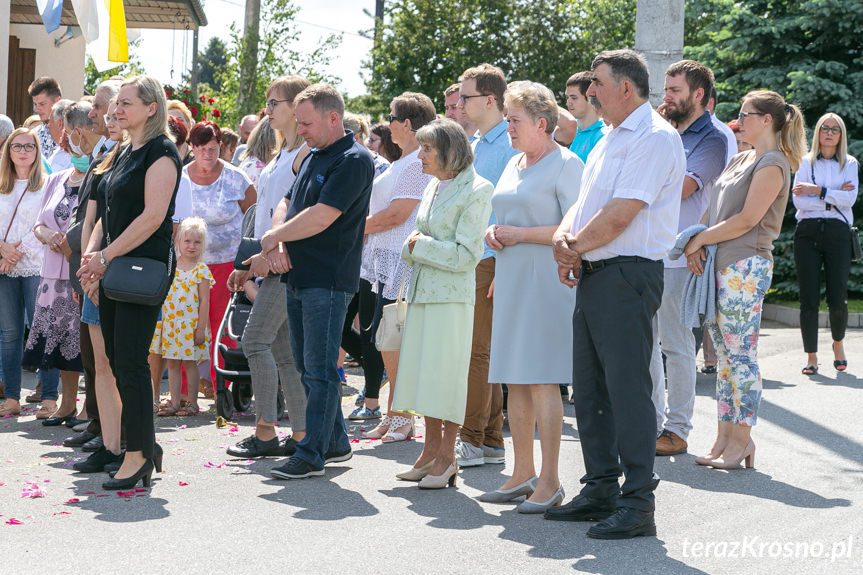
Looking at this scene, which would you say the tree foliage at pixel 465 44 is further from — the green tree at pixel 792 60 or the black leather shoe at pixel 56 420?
the black leather shoe at pixel 56 420

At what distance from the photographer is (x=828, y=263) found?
10.9 meters

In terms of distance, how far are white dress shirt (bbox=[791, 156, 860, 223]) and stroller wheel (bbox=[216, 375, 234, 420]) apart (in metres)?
6.02

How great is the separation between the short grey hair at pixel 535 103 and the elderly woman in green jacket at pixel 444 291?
455mm

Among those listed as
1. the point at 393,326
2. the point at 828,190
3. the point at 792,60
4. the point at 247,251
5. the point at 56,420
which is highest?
the point at 792,60

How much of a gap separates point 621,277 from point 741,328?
73.3 inches

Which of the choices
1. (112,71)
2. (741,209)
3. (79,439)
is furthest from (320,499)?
(112,71)

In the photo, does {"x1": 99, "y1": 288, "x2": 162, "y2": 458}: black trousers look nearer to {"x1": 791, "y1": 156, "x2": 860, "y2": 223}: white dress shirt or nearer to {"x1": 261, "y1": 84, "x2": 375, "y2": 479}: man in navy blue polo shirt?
{"x1": 261, "y1": 84, "x2": 375, "y2": 479}: man in navy blue polo shirt

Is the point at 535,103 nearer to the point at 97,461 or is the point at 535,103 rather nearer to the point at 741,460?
the point at 741,460

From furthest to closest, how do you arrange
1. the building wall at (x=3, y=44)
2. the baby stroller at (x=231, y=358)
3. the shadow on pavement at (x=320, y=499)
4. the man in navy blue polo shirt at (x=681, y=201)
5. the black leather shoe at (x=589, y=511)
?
1. the building wall at (x=3, y=44)
2. the baby stroller at (x=231, y=358)
3. the man in navy blue polo shirt at (x=681, y=201)
4. the shadow on pavement at (x=320, y=499)
5. the black leather shoe at (x=589, y=511)

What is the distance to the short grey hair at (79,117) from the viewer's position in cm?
749

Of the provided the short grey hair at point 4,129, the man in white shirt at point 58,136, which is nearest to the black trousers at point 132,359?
the man in white shirt at point 58,136

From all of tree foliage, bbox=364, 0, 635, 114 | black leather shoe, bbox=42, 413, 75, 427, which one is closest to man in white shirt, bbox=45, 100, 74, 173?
black leather shoe, bbox=42, 413, 75, 427

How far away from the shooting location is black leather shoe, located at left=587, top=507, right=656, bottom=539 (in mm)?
5039

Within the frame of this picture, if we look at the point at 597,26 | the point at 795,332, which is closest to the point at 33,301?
the point at 795,332
